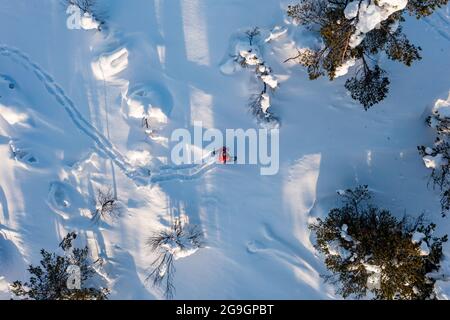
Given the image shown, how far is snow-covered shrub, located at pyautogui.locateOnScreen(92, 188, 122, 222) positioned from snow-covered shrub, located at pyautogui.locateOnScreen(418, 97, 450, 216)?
1030 centimetres

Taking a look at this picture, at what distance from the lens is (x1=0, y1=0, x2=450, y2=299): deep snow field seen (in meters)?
13.1

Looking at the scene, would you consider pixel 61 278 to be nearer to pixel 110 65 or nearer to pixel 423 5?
pixel 110 65

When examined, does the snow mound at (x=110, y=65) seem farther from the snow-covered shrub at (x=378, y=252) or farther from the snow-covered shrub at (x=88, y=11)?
the snow-covered shrub at (x=378, y=252)

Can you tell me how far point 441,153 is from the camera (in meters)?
12.0

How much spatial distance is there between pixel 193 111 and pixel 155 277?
5.89m

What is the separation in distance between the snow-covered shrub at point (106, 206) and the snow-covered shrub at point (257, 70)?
571cm

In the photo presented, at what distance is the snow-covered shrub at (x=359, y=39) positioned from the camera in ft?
33.9

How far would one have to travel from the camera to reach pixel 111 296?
1367cm

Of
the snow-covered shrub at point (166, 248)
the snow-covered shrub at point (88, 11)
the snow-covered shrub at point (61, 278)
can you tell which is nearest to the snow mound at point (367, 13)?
the snow-covered shrub at point (166, 248)

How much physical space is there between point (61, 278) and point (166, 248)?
3575 mm

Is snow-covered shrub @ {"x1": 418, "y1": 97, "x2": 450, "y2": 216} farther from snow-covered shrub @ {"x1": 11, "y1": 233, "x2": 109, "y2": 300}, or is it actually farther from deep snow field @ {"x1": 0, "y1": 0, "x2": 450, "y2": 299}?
snow-covered shrub @ {"x1": 11, "y1": 233, "x2": 109, "y2": 300}

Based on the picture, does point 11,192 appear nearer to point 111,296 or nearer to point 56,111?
point 56,111

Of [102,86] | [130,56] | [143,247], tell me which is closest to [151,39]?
[130,56]

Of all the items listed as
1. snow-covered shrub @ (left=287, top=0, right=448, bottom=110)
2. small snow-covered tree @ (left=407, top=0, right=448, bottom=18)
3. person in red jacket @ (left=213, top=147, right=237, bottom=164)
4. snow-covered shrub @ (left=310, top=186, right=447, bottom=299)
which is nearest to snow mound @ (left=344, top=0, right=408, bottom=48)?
snow-covered shrub @ (left=287, top=0, right=448, bottom=110)
